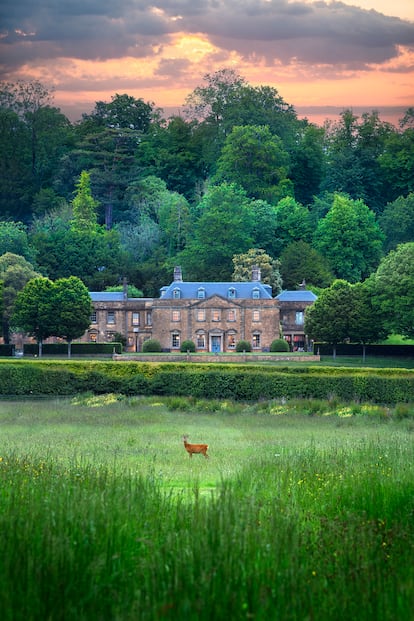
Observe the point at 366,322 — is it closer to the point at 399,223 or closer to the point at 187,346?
the point at 187,346

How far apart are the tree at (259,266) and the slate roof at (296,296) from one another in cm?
487

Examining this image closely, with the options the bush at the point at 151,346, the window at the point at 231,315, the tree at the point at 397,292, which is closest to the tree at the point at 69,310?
the bush at the point at 151,346

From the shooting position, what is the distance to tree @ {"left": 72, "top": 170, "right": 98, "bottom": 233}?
9981 cm

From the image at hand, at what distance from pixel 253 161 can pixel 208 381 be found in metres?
72.3

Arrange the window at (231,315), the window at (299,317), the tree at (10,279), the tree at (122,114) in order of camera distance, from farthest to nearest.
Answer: the tree at (122,114) → the window at (299,317) → the window at (231,315) → the tree at (10,279)

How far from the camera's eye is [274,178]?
110562 mm

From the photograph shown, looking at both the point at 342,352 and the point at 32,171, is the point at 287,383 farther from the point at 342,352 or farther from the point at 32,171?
the point at 32,171

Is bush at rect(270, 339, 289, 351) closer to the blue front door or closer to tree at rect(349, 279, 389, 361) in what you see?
the blue front door

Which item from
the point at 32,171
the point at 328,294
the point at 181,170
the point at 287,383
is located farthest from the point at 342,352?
the point at 32,171

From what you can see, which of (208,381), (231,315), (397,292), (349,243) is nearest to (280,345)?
(231,315)

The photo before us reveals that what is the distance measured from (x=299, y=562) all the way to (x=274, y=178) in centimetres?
10238

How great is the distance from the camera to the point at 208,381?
127 feet

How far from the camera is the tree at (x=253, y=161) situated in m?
108

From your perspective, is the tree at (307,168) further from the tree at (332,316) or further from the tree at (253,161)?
the tree at (332,316)
